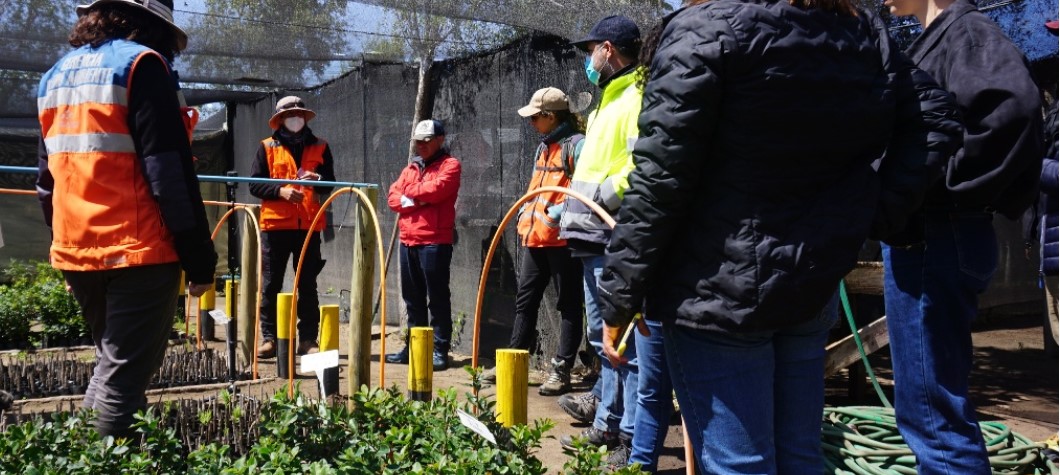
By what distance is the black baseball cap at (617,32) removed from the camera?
3570mm

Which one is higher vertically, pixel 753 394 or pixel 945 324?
pixel 945 324

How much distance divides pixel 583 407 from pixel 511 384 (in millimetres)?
1541

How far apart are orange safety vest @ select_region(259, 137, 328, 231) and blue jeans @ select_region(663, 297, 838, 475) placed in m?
4.57

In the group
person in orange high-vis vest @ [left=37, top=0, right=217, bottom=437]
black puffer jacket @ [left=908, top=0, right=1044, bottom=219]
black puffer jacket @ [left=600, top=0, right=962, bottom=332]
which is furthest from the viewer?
person in orange high-vis vest @ [left=37, top=0, right=217, bottom=437]

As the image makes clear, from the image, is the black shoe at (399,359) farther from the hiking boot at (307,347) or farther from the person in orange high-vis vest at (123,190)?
the person in orange high-vis vest at (123,190)

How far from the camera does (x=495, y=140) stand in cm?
666

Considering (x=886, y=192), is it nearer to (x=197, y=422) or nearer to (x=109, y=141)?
(x=109, y=141)

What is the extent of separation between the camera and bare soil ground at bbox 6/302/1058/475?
15.2 ft

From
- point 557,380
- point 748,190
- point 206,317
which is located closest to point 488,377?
point 557,380

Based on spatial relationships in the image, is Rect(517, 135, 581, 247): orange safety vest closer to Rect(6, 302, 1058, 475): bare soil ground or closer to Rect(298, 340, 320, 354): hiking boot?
Rect(6, 302, 1058, 475): bare soil ground

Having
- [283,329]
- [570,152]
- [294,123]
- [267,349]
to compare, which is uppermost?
[294,123]

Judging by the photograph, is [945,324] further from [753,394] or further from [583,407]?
[583,407]

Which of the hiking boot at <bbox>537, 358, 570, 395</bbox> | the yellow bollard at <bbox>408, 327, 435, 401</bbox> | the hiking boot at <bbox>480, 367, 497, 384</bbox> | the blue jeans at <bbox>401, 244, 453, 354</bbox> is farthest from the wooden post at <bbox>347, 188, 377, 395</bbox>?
the blue jeans at <bbox>401, 244, 453, 354</bbox>

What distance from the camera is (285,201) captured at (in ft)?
21.0
